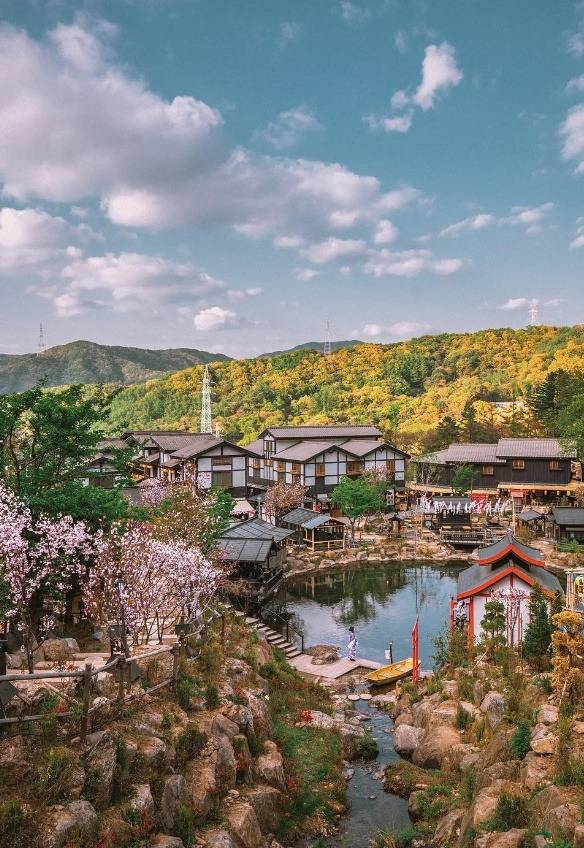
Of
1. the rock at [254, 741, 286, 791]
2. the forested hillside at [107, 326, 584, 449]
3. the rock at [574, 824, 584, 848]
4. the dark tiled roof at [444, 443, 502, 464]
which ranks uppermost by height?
the forested hillside at [107, 326, 584, 449]

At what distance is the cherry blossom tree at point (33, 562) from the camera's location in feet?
42.7

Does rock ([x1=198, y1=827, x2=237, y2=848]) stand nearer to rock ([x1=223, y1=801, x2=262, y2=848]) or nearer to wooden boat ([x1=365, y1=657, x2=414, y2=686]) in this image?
rock ([x1=223, y1=801, x2=262, y2=848])

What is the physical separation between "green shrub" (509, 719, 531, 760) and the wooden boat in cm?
1028

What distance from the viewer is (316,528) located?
44.4 m

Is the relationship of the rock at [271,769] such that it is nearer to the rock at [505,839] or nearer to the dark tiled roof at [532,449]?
the rock at [505,839]

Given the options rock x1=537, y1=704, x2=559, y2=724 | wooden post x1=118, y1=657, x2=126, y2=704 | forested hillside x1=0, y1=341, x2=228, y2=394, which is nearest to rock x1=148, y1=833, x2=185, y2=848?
wooden post x1=118, y1=657, x2=126, y2=704

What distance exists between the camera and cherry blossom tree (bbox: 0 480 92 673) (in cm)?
1301

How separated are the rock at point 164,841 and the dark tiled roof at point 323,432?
4982 cm

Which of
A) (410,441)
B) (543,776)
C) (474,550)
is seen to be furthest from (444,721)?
(410,441)

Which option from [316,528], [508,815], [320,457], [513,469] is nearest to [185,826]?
[508,815]

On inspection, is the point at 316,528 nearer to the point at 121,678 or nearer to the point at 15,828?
the point at 121,678

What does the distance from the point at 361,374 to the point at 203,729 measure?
92141 mm

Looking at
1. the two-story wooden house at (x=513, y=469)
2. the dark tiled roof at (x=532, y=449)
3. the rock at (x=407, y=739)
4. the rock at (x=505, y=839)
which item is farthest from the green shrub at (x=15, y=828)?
the dark tiled roof at (x=532, y=449)

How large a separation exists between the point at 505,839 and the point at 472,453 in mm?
46679
